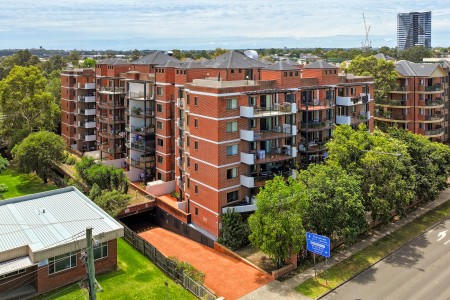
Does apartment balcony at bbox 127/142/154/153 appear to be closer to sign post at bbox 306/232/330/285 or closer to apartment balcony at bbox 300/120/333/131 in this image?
apartment balcony at bbox 300/120/333/131

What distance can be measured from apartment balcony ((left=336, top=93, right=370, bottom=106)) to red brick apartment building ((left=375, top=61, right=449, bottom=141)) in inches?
704

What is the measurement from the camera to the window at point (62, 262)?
32.7 meters

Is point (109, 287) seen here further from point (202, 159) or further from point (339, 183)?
point (339, 183)

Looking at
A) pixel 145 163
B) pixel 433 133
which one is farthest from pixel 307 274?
pixel 433 133

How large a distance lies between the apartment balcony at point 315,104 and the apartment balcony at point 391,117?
2760 centimetres

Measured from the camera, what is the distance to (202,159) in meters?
44.9

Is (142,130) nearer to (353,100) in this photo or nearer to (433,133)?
(353,100)

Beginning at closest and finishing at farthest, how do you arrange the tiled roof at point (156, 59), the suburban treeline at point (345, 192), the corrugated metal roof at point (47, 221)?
the corrugated metal roof at point (47, 221) → the suburban treeline at point (345, 192) → the tiled roof at point (156, 59)

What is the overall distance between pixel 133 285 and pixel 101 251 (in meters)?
4.20

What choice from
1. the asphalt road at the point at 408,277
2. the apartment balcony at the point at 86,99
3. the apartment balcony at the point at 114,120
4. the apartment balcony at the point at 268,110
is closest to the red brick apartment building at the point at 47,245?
the apartment balcony at the point at 268,110

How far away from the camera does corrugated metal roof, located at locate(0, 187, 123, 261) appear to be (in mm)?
32812

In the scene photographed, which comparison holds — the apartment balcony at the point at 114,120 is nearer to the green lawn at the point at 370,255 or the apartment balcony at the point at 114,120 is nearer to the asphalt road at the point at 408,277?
the green lawn at the point at 370,255

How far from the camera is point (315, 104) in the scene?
53.5m

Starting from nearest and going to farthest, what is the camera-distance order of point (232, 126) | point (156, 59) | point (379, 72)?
point (232, 126)
point (156, 59)
point (379, 72)
